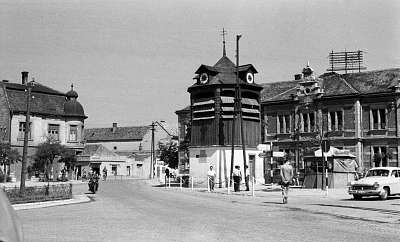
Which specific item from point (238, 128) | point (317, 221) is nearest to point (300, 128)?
point (238, 128)

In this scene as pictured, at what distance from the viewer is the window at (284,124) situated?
185ft

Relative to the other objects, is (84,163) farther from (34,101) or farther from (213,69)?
(213,69)

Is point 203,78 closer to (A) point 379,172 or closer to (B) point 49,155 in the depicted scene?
(A) point 379,172

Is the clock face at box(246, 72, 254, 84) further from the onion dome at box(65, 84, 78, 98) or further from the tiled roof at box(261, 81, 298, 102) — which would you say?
the onion dome at box(65, 84, 78, 98)

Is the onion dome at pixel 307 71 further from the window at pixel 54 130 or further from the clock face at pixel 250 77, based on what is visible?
the window at pixel 54 130

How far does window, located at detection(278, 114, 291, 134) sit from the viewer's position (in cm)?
5641

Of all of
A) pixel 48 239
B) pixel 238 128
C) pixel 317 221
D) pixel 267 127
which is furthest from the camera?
pixel 267 127

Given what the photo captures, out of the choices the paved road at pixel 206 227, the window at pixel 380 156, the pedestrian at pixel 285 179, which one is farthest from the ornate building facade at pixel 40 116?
the paved road at pixel 206 227

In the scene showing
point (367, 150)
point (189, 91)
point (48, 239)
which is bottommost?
point (48, 239)

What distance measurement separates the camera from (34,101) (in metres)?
69.9

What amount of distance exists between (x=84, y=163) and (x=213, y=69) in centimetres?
3606

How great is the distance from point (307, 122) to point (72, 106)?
113 feet

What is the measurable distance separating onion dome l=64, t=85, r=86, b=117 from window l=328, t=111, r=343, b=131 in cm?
3590

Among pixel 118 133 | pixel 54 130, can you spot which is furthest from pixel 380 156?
pixel 118 133
